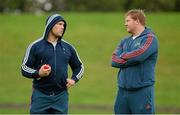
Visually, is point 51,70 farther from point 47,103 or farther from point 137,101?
point 137,101

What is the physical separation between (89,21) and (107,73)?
6390 millimetres

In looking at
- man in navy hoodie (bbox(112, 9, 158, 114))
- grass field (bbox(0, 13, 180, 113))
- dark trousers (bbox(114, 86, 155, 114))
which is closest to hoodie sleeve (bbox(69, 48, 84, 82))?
man in navy hoodie (bbox(112, 9, 158, 114))

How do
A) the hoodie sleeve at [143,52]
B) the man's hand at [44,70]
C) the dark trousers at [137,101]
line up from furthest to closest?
the dark trousers at [137,101], the hoodie sleeve at [143,52], the man's hand at [44,70]

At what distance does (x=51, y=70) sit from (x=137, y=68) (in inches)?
45.8

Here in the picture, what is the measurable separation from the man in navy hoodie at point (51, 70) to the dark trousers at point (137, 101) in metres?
0.74

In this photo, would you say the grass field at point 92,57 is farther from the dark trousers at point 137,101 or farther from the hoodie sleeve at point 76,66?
the dark trousers at point 137,101

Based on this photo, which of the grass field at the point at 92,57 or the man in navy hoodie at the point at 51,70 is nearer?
the man in navy hoodie at the point at 51,70

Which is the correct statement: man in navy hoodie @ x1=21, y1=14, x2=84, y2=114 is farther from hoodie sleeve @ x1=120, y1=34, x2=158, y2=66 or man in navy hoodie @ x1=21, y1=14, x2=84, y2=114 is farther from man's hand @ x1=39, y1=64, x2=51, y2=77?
hoodie sleeve @ x1=120, y1=34, x2=158, y2=66

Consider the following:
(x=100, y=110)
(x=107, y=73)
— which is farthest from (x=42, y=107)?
(x=107, y=73)

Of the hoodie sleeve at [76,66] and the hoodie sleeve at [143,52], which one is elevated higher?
the hoodie sleeve at [143,52]

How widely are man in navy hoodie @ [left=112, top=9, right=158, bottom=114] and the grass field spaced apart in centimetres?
806

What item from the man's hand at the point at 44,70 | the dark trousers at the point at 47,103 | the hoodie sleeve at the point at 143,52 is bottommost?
the dark trousers at the point at 47,103

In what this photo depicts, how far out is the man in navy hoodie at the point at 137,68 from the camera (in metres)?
8.22

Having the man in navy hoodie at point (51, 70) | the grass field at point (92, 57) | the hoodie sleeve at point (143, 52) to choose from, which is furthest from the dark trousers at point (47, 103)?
the grass field at point (92, 57)
